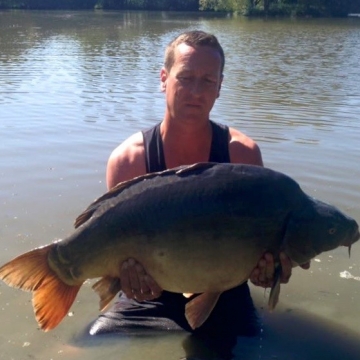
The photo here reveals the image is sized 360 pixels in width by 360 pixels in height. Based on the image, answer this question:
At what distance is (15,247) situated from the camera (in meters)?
5.23

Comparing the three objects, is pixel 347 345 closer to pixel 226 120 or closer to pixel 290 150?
pixel 290 150

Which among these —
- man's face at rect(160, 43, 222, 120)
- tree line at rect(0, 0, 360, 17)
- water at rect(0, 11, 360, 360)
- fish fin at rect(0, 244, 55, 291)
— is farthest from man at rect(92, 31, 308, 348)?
tree line at rect(0, 0, 360, 17)

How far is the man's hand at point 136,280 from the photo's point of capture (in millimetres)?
3033

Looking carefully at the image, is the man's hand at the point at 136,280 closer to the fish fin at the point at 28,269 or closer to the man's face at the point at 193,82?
the fish fin at the point at 28,269

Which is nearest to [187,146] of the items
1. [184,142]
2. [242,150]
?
[184,142]

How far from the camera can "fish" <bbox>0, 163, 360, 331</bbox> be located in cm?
300

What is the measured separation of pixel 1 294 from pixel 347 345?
2291 millimetres

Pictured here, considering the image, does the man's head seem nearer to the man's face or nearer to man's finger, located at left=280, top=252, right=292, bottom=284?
the man's face

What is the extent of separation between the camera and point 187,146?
3.90m

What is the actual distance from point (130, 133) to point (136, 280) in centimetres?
685

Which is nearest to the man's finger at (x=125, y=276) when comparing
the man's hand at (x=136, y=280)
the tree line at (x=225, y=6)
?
the man's hand at (x=136, y=280)

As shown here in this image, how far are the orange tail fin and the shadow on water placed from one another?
826mm

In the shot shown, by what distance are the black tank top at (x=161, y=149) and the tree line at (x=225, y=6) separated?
2172 inches

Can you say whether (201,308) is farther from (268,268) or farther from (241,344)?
(241,344)
